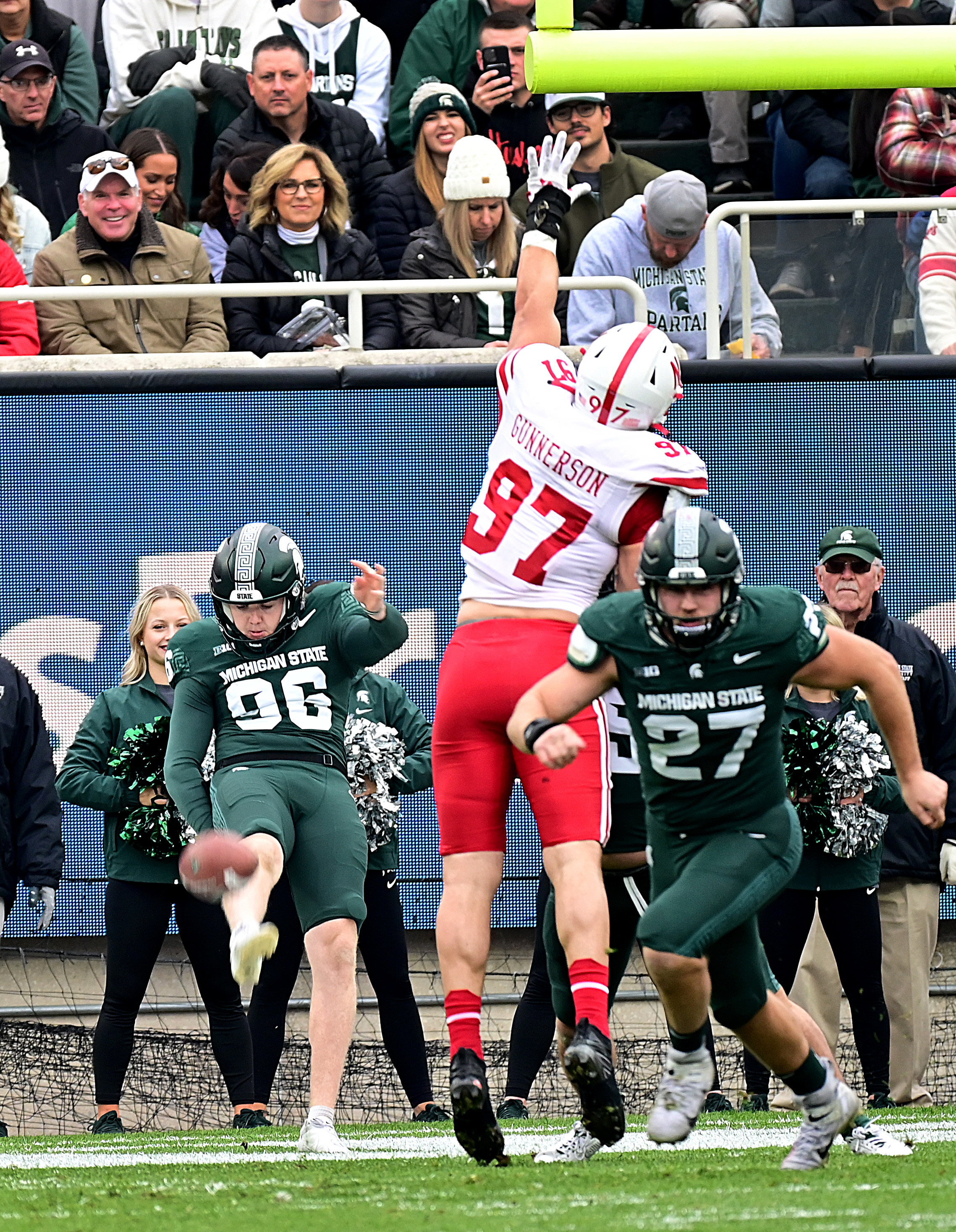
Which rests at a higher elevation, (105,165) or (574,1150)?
(105,165)

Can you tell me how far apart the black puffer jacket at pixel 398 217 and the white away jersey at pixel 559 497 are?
473 centimetres

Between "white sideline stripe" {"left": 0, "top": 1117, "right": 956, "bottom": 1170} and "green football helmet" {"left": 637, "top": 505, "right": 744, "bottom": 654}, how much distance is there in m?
1.65

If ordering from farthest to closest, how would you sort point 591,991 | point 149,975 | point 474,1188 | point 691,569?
point 149,975
point 591,991
point 691,569
point 474,1188

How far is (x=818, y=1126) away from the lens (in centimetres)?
520

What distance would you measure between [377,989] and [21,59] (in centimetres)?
570

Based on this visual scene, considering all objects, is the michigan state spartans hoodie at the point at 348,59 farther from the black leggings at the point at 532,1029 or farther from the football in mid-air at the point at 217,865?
the football in mid-air at the point at 217,865

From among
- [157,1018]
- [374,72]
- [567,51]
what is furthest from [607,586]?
[374,72]

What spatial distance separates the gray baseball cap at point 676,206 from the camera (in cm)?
916

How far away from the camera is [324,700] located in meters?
6.56

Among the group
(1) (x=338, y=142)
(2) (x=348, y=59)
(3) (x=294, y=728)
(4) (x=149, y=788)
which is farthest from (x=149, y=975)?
(2) (x=348, y=59)

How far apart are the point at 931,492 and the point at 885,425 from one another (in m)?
0.39

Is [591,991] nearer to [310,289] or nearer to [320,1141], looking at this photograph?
[320,1141]

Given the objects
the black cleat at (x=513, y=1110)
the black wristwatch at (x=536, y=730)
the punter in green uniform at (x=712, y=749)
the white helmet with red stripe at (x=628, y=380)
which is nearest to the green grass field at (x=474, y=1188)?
the punter in green uniform at (x=712, y=749)

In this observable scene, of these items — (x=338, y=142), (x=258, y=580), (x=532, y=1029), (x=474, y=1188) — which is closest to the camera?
(x=474, y=1188)
